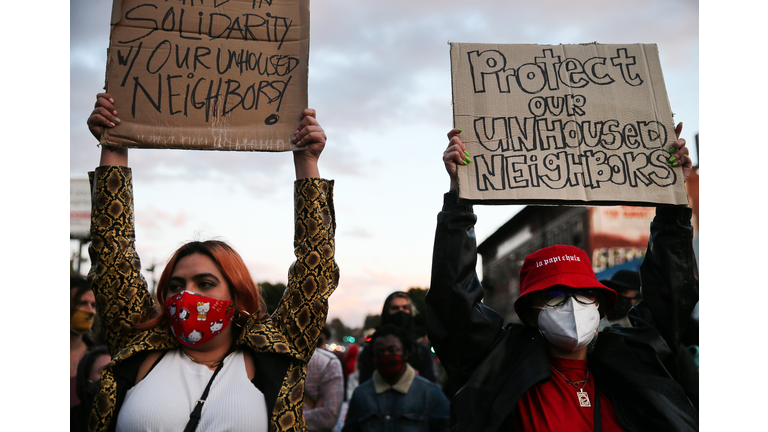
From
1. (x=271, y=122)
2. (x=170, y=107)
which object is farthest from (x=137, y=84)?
(x=271, y=122)

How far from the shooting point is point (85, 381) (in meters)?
3.99

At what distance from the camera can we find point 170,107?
9.86 feet

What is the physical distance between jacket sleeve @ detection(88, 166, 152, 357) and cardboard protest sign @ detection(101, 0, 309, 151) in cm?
34

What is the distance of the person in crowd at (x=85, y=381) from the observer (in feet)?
13.0

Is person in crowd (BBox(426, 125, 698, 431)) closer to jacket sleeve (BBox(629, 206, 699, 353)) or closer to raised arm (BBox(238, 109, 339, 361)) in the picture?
jacket sleeve (BBox(629, 206, 699, 353))

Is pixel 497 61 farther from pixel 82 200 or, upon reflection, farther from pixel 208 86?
pixel 82 200

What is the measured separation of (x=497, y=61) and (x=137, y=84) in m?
1.87

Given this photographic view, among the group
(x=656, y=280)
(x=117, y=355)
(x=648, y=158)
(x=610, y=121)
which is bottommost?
(x=117, y=355)

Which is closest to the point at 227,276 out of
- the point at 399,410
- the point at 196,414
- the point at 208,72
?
the point at 196,414

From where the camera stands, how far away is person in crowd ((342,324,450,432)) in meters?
4.57

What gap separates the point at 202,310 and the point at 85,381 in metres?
2.06

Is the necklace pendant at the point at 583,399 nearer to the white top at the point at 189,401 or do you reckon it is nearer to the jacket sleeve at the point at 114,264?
the white top at the point at 189,401

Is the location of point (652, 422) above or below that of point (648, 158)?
below

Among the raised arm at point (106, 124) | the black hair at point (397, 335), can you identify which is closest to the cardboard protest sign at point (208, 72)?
the raised arm at point (106, 124)
